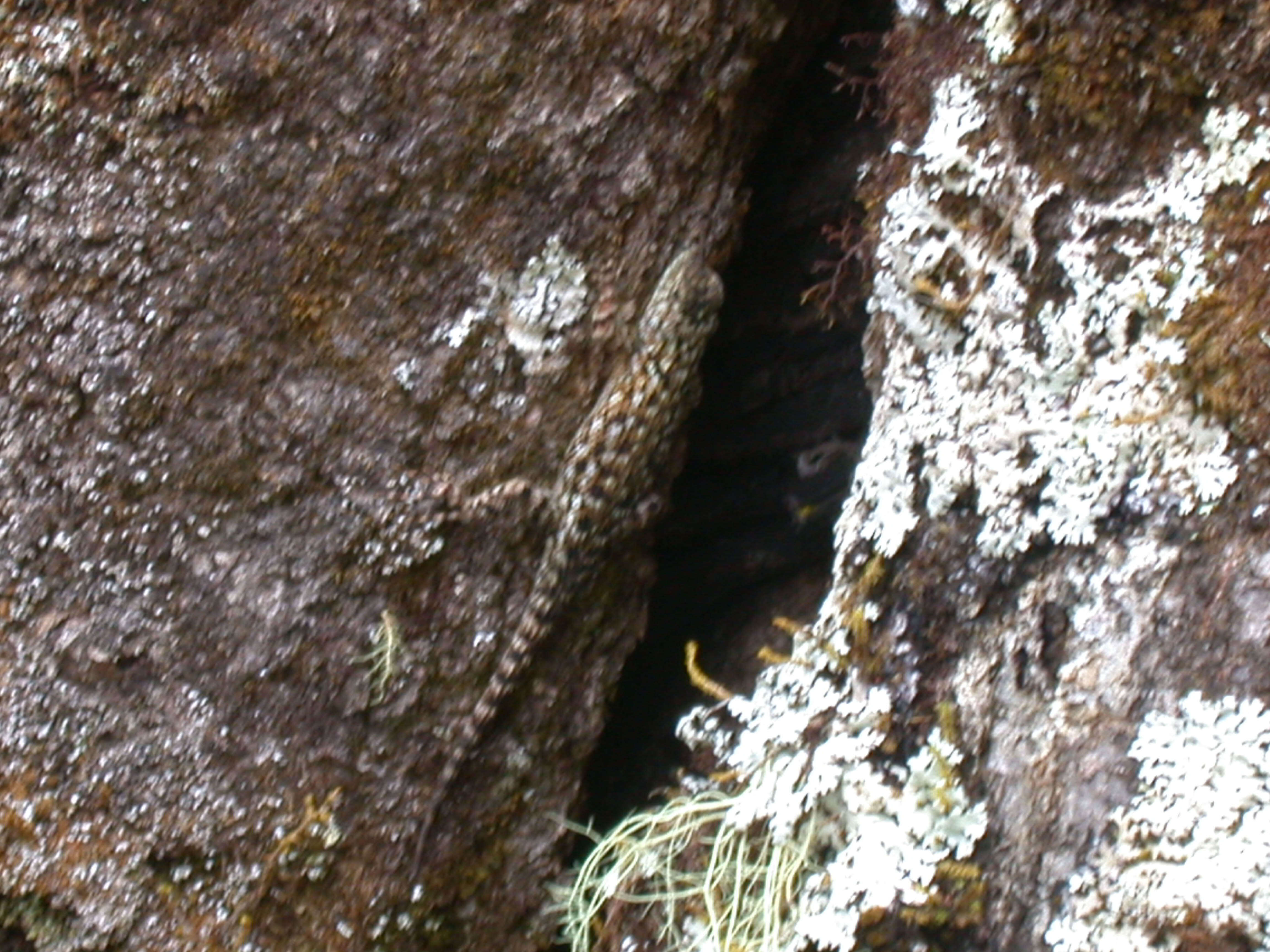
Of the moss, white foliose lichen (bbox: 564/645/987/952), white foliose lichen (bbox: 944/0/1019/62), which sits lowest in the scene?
white foliose lichen (bbox: 564/645/987/952)

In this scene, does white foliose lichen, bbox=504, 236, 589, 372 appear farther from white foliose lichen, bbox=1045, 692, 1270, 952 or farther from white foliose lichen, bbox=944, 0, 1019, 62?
white foliose lichen, bbox=1045, 692, 1270, 952

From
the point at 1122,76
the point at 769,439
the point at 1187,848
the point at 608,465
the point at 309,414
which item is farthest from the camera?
the point at 769,439

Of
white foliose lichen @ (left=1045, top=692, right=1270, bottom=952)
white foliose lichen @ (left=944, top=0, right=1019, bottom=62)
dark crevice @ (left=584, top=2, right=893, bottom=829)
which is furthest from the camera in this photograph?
dark crevice @ (left=584, top=2, right=893, bottom=829)

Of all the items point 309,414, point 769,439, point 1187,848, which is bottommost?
point 1187,848

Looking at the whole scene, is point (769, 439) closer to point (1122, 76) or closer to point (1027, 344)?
point (1027, 344)

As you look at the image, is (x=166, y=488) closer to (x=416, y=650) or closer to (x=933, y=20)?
(x=416, y=650)

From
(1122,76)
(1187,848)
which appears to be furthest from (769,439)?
(1187,848)

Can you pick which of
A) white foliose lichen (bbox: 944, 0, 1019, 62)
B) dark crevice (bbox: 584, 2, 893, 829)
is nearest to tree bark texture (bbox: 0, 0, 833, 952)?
dark crevice (bbox: 584, 2, 893, 829)

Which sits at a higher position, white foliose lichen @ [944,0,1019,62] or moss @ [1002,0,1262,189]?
white foliose lichen @ [944,0,1019,62]
